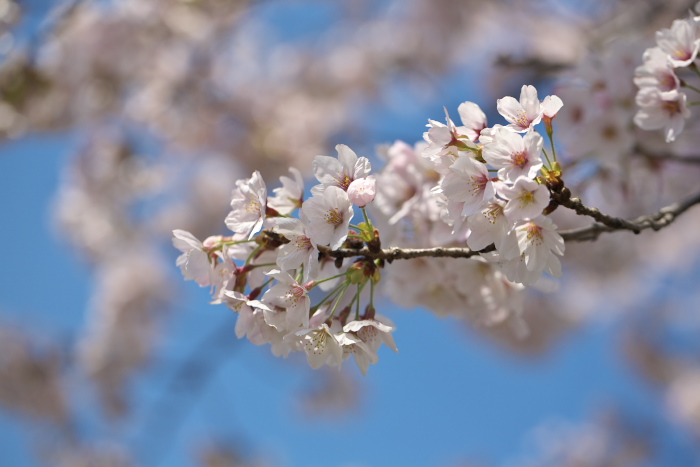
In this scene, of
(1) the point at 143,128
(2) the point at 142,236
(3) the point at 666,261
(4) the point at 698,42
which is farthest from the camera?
(3) the point at 666,261

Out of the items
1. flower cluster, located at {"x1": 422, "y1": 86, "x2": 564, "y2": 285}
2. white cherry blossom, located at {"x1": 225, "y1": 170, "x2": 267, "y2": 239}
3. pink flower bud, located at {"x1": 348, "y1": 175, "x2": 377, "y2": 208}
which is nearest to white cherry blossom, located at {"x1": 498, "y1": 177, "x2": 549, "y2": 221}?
flower cluster, located at {"x1": 422, "y1": 86, "x2": 564, "y2": 285}

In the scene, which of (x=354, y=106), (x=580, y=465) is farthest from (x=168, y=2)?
(x=580, y=465)

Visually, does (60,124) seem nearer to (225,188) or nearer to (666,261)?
(225,188)

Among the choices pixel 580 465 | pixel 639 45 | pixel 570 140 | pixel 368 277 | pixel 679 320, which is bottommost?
pixel 368 277

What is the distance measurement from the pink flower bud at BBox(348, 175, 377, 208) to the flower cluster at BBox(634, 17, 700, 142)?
708 mm

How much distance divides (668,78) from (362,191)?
823 millimetres

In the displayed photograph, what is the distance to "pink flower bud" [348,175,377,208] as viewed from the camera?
39.3 inches

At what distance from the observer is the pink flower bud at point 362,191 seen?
3.27 feet

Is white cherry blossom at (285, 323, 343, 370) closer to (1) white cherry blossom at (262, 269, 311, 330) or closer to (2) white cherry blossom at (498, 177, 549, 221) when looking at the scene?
(1) white cherry blossom at (262, 269, 311, 330)

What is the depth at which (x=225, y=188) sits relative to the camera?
7.40 m

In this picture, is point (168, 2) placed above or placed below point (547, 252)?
above

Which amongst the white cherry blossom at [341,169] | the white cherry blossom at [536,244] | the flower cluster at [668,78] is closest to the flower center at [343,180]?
the white cherry blossom at [341,169]

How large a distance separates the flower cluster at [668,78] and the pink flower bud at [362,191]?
708 mm

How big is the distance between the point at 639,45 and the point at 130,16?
3.91 metres
